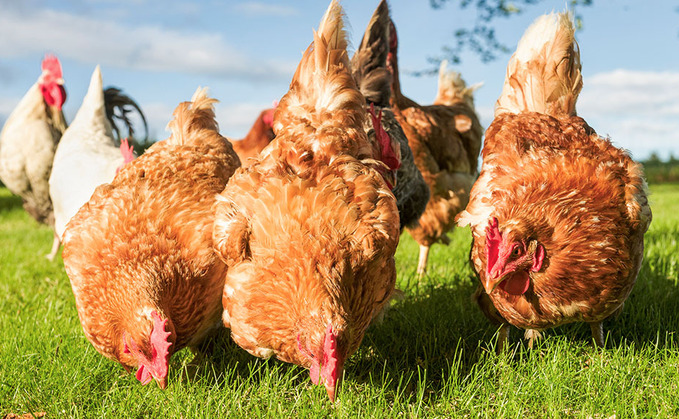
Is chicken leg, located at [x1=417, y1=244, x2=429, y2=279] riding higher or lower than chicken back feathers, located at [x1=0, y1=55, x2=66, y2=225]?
lower

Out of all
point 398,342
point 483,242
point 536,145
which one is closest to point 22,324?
point 398,342

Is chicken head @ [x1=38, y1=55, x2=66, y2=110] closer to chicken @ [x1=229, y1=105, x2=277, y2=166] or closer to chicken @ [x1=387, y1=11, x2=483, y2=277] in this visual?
chicken @ [x1=229, y1=105, x2=277, y2=166]

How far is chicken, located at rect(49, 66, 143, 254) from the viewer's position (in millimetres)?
3844

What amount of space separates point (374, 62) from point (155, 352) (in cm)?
267

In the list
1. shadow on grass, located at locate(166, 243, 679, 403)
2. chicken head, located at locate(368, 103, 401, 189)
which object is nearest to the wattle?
shadow on grass, located at locate(166, 243, 679, 403)

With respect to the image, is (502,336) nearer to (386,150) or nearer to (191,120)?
(386,150)

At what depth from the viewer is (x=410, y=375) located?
2539 mm

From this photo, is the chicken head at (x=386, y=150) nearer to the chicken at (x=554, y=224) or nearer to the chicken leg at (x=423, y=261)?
the chicken at (x=554, y=224)

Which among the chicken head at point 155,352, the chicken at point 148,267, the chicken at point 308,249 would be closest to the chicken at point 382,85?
the chicken at point 308,249

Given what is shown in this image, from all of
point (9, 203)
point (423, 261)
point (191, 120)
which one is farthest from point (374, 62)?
point (9, 203)

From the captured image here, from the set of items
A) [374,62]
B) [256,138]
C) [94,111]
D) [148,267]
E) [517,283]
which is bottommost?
[148,267]

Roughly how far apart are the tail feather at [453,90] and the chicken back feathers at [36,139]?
435 cm

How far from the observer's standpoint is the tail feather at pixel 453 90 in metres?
5.69

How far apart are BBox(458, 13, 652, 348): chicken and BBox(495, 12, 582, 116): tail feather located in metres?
0.21
